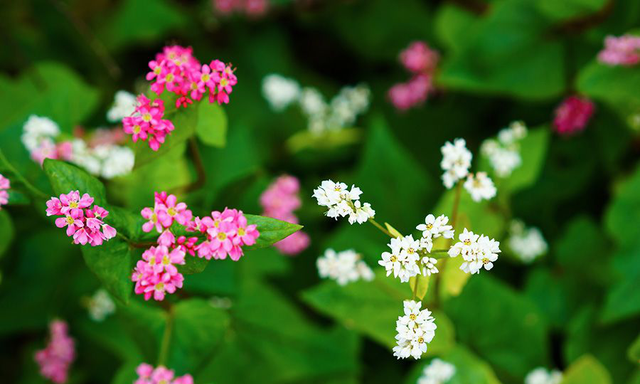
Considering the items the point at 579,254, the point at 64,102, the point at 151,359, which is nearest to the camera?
the point at 151,359

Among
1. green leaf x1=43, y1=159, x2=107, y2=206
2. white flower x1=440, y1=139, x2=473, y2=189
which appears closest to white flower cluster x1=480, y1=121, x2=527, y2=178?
white flower x1=440, y1=139, x2=473, y2=189

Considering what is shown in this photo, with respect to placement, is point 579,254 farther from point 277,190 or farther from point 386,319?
point 277,190

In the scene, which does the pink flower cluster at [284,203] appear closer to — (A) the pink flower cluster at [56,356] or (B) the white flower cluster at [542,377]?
(A) the pink flower cluster at [56,356]

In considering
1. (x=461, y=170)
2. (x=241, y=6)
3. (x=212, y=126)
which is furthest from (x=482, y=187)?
(x=241, y=6)

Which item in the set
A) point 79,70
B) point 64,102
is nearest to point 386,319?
point 64,102

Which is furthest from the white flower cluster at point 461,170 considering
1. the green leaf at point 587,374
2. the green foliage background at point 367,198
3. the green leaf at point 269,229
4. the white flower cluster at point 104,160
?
the white flower cluster at point 104,160

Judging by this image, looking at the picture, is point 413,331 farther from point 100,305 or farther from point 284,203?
point 100,305
